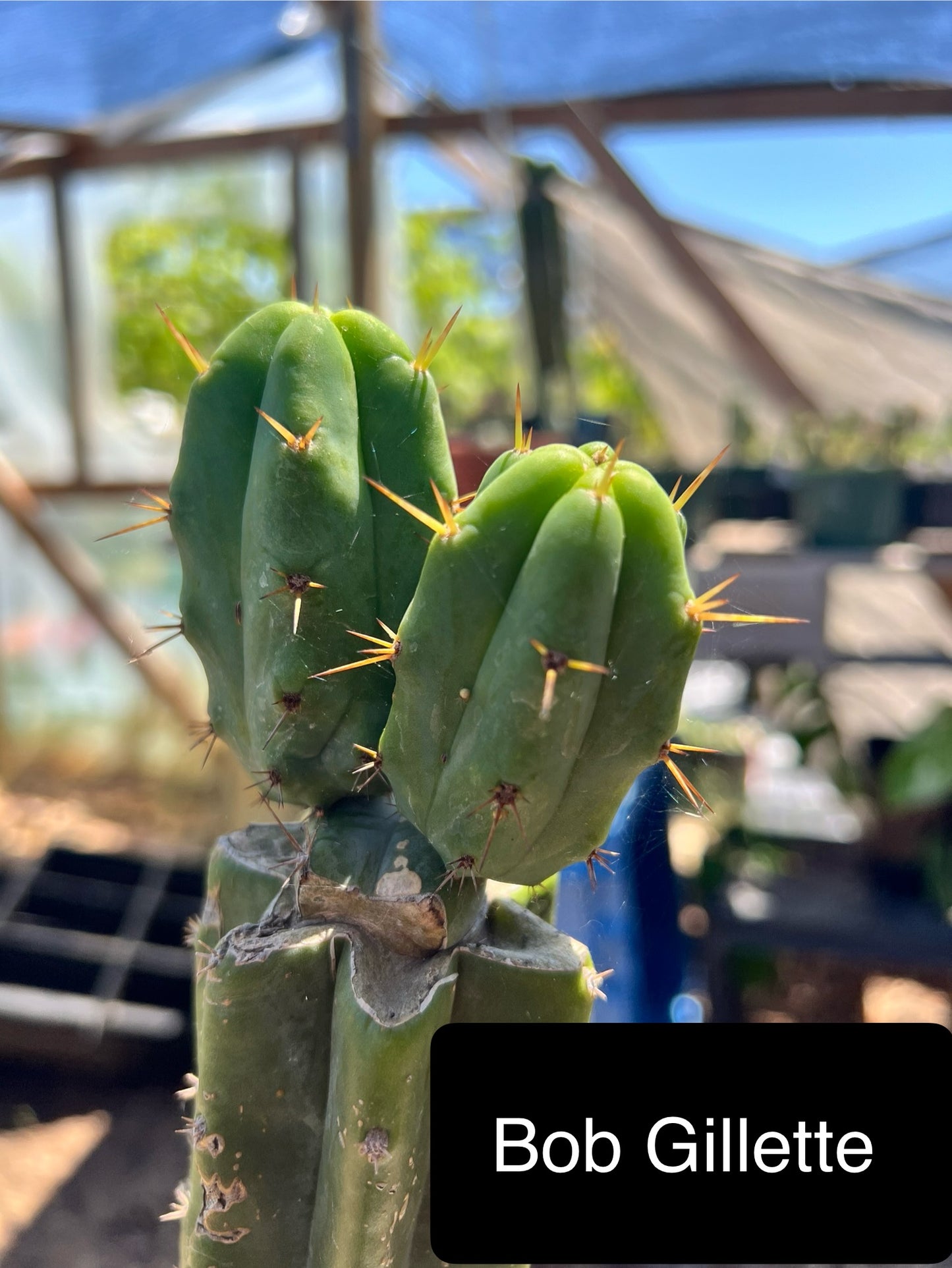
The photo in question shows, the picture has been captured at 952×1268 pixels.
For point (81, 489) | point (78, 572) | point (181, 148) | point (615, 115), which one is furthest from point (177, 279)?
point (615, 115)

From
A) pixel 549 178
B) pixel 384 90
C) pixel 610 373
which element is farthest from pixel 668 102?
pixel 610 373

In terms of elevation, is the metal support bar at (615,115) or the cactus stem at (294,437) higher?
the metal support bar at (615,115)

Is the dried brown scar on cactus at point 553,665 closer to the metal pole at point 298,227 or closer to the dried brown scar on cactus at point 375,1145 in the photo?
the dried brown scar on cactus at point 375,1145

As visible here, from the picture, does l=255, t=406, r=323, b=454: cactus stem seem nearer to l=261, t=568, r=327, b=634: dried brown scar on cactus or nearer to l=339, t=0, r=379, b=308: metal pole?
l=261, t=568, r=327, b=634: dried brown scar on cactus

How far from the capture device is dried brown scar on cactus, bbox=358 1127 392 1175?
0.64m

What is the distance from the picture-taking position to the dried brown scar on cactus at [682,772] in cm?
58

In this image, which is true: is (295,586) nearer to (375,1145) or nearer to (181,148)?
(375,1145)

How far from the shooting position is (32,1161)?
182 centimetres

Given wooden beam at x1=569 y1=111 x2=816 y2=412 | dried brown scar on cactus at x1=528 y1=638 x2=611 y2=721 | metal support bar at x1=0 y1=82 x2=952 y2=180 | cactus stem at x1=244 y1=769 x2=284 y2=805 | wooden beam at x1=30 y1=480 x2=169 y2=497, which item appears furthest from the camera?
wooden beam at x1=30 y1=480 x2=169 y2=497

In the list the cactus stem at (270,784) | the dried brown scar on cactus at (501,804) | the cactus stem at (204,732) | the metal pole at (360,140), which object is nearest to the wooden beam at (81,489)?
the metal pole at (360,140)

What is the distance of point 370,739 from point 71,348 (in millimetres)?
3141

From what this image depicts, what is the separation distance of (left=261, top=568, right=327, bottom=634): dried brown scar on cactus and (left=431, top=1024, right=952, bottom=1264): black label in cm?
29

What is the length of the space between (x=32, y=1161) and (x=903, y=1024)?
5.57ft

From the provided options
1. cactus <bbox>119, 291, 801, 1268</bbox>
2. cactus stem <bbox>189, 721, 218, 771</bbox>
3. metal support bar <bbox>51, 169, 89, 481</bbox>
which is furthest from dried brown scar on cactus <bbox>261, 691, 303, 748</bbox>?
metal support bar <bbox>51, 169, 89, 481</bbox>
